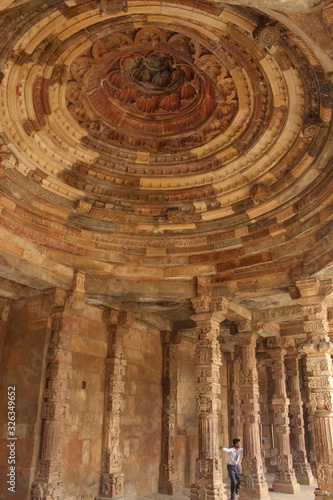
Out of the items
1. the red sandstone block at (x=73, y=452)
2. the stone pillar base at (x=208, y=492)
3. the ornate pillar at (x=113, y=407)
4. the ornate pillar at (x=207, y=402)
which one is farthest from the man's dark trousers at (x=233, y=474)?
the red sandstone block at (x=73, y=452)

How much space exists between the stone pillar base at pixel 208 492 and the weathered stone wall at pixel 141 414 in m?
2.66

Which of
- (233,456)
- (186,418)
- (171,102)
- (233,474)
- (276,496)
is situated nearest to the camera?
(171,102)

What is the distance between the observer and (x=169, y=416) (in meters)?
12.5

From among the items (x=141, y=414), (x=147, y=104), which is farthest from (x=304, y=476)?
(x=147, y=104)

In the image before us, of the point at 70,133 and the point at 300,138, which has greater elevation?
the point at 70,133

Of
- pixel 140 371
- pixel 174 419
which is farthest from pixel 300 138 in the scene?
pixel 174 419

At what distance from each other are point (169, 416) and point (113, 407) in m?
2.85

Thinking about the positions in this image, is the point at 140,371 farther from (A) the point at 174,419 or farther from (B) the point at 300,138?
(B) the point at 300,138

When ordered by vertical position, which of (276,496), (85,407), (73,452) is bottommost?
(276,496)

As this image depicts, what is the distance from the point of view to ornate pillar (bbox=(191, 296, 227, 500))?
8.79 m

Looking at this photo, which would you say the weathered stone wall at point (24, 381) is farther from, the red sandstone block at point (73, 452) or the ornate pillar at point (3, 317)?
the red sandstone block at point (73, 452)

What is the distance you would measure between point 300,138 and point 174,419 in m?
9.09

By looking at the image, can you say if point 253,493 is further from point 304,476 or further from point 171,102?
point 171,102

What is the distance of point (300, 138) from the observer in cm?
767
